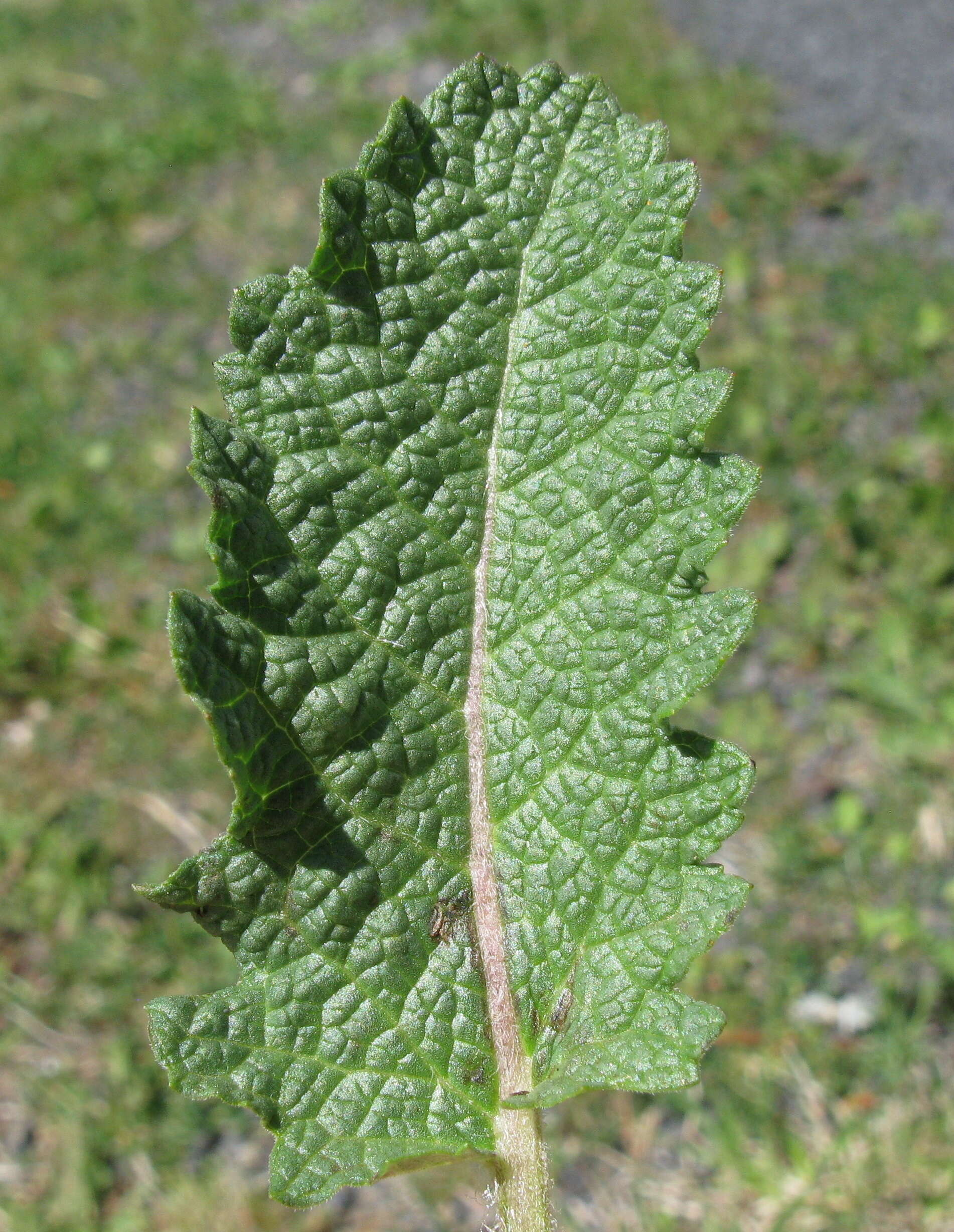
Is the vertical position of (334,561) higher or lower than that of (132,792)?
lower

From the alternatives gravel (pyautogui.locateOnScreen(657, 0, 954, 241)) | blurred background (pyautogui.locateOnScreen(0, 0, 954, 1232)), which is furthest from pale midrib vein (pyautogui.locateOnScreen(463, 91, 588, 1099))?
gravel (pyautogui.locateOnScreen(657, 0, 954, 241))

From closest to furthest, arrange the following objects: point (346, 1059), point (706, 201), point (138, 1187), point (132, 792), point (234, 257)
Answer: point (346, 1059) → point (138, 1187) → point (132, 792) → point (706, 201) → point (234, 257)

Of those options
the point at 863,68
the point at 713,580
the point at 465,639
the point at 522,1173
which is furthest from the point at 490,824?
the point at 863,68

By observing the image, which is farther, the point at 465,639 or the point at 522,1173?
the point at 465,639

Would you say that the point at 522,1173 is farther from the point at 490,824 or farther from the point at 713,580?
the point at 713,580

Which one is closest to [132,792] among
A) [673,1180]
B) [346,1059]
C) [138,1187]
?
[138,1187]

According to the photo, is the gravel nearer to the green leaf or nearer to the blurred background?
the blurred background

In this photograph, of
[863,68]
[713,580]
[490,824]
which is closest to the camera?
[490,824]

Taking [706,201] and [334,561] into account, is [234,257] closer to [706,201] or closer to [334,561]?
[706,201]
